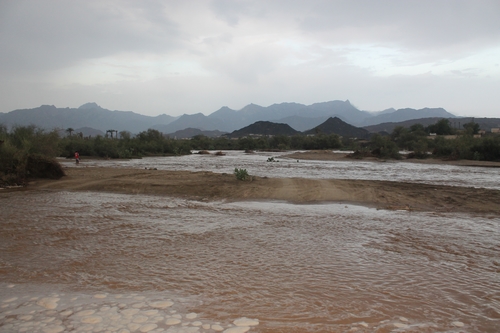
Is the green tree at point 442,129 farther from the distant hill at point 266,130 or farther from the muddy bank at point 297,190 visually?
the muddy bank at point 297,190

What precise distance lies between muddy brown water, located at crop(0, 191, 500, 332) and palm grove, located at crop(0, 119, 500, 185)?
718 cm

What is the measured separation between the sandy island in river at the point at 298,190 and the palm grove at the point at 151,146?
1.17 meters

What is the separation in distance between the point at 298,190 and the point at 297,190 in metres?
0.04

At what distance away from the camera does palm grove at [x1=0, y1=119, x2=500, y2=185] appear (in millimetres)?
15398

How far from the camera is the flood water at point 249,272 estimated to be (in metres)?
3.62

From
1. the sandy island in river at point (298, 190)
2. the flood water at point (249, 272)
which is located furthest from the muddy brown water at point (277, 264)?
the sandy island in river at point (298, 190)

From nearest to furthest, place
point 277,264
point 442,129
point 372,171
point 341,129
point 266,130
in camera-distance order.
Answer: point 277,264
point 372,171
point 442,129
point 341,129
point 266,130

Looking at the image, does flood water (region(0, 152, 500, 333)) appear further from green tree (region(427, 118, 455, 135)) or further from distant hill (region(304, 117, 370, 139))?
distant hill (region(304, 117, 370, 139))

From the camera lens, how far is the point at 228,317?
3.64 meters

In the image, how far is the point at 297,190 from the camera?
41.9ft

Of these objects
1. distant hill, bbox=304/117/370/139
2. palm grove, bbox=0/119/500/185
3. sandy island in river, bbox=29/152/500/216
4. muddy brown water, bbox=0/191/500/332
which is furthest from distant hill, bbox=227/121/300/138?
muddy brown water, bbox=0/191/500/332

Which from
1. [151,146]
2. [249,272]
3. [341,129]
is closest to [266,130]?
[341,129]

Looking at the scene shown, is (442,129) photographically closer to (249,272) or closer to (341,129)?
(341,129)

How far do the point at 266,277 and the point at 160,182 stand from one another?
10.3 meters
